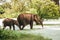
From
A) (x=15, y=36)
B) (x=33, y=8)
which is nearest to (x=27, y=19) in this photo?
(x=33, y=8)

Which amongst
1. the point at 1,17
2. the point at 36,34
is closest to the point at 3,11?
the point at 1,17

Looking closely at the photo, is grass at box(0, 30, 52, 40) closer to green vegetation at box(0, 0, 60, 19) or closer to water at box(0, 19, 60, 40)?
water at box(0, 19, 60, 40)

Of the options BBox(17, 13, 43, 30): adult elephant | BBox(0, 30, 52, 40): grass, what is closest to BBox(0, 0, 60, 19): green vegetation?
BBox(17, 13, 43, 30): adult elephant

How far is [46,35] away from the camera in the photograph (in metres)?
6.25

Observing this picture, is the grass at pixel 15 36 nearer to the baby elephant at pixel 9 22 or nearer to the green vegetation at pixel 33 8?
the baby elephant at pixel 9 22

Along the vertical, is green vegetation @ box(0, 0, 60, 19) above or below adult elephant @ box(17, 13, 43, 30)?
above

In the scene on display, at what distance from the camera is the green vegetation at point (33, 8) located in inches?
248

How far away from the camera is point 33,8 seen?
6.31 m

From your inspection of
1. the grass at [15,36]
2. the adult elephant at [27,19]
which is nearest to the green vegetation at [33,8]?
the adult elephant at [27,19]

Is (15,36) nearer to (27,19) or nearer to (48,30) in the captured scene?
(27,19)

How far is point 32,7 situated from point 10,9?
254 mm

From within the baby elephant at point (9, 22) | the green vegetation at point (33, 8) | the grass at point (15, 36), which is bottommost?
the grass at point (15, 36)

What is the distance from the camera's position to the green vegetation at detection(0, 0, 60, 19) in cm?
630

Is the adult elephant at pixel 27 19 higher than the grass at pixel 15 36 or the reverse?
higher
